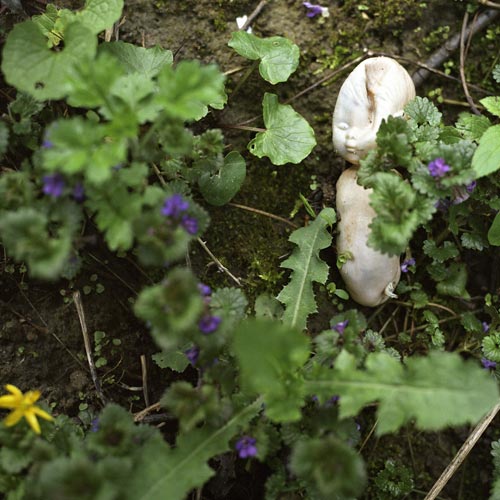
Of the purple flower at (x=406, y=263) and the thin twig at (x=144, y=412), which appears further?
the purple flower at (x=406, y=263)

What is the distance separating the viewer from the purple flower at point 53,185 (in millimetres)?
1759

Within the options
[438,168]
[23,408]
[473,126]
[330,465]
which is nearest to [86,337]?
[23,408]

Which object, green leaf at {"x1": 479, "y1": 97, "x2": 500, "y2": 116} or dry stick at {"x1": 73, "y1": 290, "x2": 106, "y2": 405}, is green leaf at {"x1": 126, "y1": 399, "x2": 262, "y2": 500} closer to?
dry stick at {"x1": 73, "y1": 290, "x2": 106, "y2": 405}

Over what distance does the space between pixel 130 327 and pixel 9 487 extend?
Answer: 0.80 m

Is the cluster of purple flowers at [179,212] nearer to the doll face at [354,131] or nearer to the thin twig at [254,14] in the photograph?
the doll face at [354,131]

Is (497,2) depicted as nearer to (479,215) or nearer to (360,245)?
(479,215)

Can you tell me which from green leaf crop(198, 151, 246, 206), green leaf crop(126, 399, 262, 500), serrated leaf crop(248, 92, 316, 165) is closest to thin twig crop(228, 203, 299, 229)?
green leaf crop(198, 151, 246, 206)

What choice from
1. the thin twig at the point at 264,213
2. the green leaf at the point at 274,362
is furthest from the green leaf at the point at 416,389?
the thin twig at the point at 264,213

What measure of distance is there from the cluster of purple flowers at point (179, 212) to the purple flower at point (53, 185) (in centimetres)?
32

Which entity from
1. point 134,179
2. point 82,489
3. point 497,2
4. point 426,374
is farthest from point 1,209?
point 497,2

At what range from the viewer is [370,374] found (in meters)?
1.96

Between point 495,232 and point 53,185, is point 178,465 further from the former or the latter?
point 495,232

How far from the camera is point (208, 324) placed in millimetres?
1854

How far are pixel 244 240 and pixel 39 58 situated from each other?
1.15m
